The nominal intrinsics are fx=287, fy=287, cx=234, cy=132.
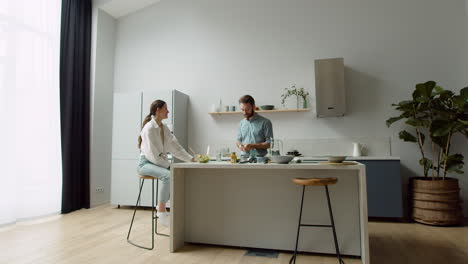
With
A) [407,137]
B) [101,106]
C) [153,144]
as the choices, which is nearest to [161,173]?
[153,144]

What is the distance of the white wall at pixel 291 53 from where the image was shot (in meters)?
4.22

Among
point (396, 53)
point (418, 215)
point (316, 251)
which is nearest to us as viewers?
point (316, 251)

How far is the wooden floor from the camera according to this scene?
247 cm

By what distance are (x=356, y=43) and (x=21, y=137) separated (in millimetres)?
4993

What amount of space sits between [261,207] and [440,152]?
9.49 feet

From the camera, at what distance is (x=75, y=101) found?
4625mm

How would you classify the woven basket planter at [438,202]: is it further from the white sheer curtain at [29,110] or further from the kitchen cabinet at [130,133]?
the white sheer curtain at [29,110]

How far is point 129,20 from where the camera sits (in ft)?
18.2

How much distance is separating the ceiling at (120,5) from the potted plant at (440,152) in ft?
15.4

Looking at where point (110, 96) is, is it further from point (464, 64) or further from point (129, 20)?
point (464, 64)

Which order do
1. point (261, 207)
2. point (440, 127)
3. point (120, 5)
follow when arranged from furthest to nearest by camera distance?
point (120, 5) → point (440, 127) → point (261, 207)

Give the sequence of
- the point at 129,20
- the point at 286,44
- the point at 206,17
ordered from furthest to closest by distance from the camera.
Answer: the point at 129,20, the point at 206,17, the point at 286,44

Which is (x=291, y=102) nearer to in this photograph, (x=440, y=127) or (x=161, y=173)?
(x=440, y=127)

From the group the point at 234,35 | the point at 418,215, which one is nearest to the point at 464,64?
the point at 418,215
